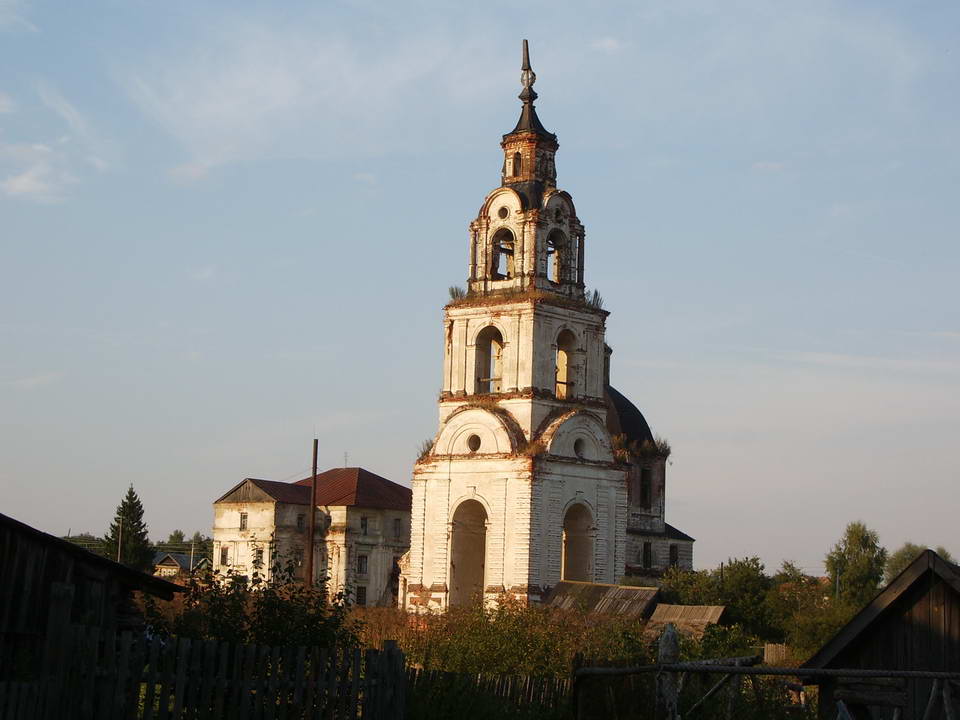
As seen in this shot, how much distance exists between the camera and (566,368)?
52.5 m

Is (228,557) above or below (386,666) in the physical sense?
above

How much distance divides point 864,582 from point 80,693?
68609 millimetres

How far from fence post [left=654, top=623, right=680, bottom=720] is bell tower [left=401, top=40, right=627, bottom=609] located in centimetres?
3058

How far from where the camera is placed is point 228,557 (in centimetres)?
7850

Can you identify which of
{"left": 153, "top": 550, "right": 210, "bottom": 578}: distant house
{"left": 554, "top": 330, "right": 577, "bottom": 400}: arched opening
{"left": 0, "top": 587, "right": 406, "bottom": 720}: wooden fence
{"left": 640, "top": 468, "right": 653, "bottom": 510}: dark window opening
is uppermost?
{"left": 554, "top": 330, "right": 577, "bottom": 400}: arched opening

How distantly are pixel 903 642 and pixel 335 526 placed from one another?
2373 inches

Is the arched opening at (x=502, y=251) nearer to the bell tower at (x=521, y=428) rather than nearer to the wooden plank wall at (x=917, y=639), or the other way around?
the bell tower at (x=521, y=428)

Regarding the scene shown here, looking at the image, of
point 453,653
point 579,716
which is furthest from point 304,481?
point 579,716

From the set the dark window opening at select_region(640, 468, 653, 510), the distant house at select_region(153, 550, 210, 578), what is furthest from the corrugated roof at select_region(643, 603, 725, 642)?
the distant house at select_region(153, 550, 210, 578)

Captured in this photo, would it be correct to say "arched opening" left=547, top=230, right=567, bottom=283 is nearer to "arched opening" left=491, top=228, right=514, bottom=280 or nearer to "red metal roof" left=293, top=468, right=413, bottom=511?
"arched opening" left=491, top=228, right=514, bottom=280

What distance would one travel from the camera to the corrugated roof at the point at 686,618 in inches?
1559

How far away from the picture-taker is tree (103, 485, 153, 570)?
258 ft

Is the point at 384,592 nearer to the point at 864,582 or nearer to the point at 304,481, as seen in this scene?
the point at 304,481

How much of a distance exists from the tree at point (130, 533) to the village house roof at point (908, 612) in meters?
64.2
